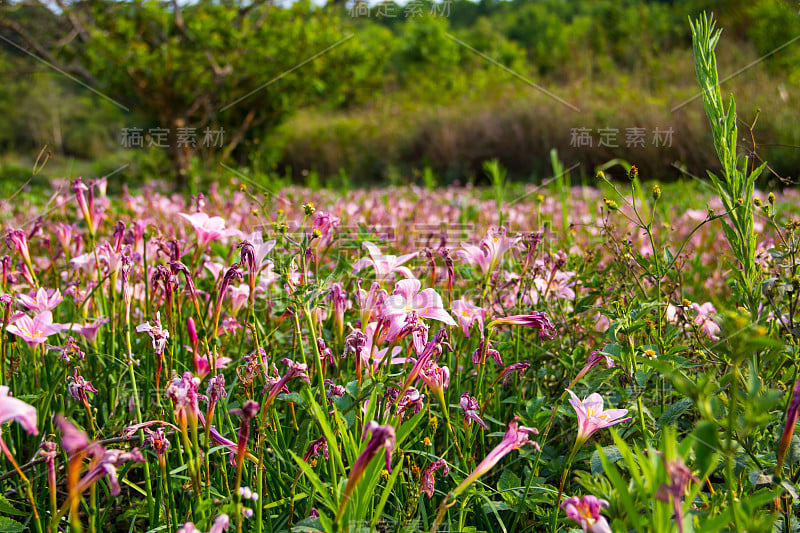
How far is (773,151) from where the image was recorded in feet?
22.4

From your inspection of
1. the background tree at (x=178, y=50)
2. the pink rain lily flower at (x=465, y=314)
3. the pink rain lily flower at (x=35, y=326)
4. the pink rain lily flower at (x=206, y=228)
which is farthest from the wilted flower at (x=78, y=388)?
the background tree at (x=178, y=50)

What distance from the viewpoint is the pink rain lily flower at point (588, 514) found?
0.72 metres

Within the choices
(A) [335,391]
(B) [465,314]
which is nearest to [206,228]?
(A) [335,391]

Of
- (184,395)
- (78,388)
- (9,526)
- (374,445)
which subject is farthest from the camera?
(78,388)

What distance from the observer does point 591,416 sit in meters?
1.00

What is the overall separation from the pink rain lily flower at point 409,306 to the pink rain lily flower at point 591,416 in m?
0.27

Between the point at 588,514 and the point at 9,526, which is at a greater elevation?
the point at 588,514

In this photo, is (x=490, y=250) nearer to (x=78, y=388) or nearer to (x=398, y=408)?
(x=398, y=408)

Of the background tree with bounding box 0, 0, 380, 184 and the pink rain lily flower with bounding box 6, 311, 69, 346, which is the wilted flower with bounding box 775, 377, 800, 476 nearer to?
the pink rain lily flower with bounding box 6, 311, 69, 346

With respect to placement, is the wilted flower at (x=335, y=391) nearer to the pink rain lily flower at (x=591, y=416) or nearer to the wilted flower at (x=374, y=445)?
the wilted flower at (x=374, y=445)

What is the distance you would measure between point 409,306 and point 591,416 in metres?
0.39

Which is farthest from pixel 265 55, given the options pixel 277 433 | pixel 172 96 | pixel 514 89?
pixel 277 433

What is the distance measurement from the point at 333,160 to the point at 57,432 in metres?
9.99

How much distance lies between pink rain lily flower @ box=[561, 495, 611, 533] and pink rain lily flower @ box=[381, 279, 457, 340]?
0.36 m
